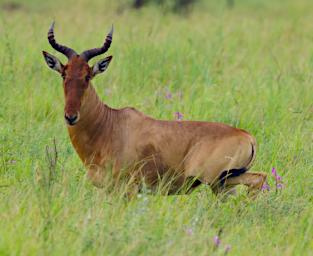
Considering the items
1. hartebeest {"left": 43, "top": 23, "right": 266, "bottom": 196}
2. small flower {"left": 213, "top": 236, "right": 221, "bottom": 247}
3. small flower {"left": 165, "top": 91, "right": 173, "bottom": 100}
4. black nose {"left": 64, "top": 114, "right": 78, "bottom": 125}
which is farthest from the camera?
small flower {"left": 165, "top": 91, "right": 173, "bottom": 100}

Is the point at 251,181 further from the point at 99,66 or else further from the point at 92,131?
the point at 99,66

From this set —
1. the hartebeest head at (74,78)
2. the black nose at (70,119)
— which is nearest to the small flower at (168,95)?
the hartebeest head at (74,78)

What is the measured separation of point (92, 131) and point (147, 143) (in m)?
0.47

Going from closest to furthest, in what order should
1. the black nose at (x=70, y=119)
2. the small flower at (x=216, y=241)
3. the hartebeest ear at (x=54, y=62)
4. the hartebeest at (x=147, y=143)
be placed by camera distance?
the small flower at (x=216, y=241), the black nose at (x=70, y=119), the hartebeest at (x=147, y=143), the hartebeest ear at (x=54, y=62)

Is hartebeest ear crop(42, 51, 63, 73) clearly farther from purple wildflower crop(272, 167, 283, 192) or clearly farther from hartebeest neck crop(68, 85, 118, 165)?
purple wildflower crop(272, 167, 283, 192)

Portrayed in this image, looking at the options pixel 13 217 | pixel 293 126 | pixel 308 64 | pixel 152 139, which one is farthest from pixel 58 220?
pixel 308 64

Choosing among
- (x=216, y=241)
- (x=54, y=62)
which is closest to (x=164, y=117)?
(x=54, y=62)

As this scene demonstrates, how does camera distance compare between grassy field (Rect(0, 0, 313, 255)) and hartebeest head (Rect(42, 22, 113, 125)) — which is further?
hartebeest head (Rect(42, 22, 113, 125))

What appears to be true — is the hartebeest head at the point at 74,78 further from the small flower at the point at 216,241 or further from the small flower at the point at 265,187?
the small flower at the point at 216,241

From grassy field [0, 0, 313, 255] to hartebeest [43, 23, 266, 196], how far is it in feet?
0.58

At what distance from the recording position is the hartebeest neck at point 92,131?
641 centimetres

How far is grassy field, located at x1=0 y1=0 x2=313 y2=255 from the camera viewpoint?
486 cm

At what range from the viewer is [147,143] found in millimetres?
6383

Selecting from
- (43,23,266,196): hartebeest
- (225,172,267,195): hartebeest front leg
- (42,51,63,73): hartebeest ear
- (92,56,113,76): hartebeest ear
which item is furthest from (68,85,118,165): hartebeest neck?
(225,172,267,195): hartebeest front leg
